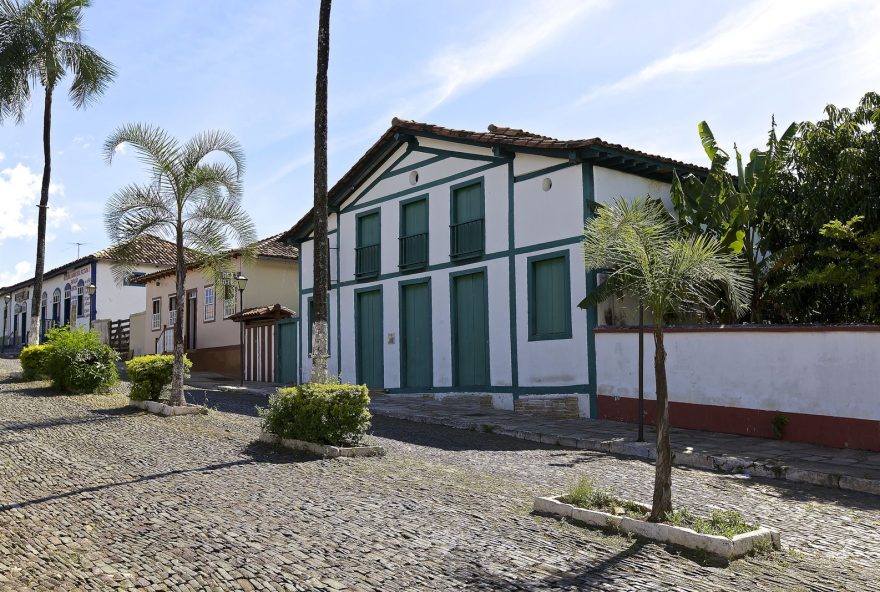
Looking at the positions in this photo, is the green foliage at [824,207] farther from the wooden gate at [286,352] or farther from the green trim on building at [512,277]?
the wooden gate at [286,352]

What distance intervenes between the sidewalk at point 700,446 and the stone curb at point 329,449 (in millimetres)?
3299

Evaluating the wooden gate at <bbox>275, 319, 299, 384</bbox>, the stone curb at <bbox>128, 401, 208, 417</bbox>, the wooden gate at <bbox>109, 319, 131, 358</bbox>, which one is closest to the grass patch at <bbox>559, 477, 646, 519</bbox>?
the stone curb at <bbox>128, 401, 208, 417</bbox>

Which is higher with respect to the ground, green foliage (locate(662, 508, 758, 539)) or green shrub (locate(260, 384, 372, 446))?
green shrub (locate(260, 384, 372, 446))

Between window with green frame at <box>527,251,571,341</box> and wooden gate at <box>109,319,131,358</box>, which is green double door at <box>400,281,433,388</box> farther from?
wooden gate at <box>109,319,131,358</box>

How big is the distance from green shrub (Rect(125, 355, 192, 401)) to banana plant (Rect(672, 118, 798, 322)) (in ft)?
29.8

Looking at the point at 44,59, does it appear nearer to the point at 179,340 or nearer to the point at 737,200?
the point at 179,340

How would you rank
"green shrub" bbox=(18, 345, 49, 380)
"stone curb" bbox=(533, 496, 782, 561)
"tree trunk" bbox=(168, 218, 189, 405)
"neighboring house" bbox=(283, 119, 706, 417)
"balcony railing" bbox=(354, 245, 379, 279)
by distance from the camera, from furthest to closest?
1. "balcony railing" bbox=(354, 245, 379, 279)
2. "green shrub" bbox=(18, 345, 49, 380)
3. "neighboring house" bbox=(283, 119, 706, 417)
4. "tree trunk" bbox=(168, 218, 189, 405)
5. "stone curb" bbox=(533, 496, 782, 561)

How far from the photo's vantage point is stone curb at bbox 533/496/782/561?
202 inches

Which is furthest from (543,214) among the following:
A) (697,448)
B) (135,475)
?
(135,475)

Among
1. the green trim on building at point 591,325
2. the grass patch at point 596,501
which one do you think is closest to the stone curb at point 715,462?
the green trim on building at point 591,325

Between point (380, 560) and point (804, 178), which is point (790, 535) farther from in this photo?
point (804, 178)

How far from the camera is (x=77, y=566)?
15.9 feet

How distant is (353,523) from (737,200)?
961cm

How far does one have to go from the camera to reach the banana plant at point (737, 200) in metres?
12.8
